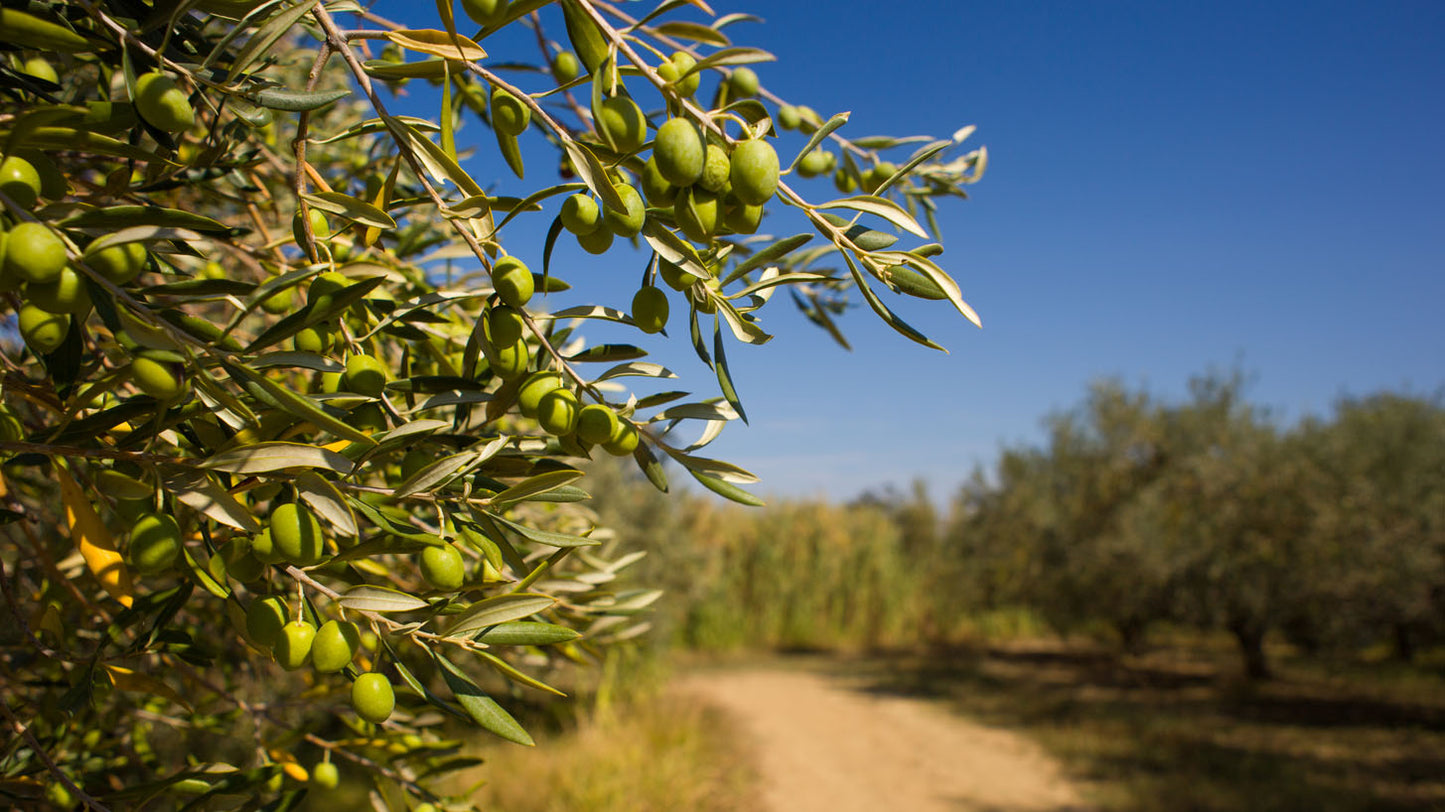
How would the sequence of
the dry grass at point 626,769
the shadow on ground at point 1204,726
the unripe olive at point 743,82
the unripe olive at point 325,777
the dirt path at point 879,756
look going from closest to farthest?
the unripe olive at point 325,777 → the unripe olive at point 743,82 → the dry grass at point 626,769 → the shadow on ground at point 1204,726 → the dirt path at point 879,756

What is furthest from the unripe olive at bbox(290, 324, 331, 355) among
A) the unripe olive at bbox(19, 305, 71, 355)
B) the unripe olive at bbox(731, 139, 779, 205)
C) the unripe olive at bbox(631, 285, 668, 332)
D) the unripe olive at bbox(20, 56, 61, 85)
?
the unripe olive at bbox(20, 56, 61, 85)

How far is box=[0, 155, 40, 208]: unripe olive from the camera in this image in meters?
0.49

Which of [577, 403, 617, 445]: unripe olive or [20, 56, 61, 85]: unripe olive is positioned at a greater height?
[20, 56, 61, 85]: unripe olive

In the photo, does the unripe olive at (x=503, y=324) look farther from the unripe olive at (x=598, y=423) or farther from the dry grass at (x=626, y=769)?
the dry grass at (x=626, y=769)

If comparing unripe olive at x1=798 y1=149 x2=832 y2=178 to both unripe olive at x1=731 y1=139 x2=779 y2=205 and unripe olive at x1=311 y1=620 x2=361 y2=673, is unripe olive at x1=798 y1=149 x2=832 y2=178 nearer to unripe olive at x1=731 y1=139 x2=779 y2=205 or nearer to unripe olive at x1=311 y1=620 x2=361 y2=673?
unripe olive at x1=731 y1=139 x2=779 y2=205

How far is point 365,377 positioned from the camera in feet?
2.12

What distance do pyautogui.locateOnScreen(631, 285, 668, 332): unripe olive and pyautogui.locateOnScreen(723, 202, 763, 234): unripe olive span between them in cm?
9

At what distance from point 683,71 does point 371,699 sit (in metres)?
0.58

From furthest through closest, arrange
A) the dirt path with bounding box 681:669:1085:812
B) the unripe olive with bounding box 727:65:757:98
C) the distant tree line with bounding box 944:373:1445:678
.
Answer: the distant tree line with bounding box 944:373:1445:678, the dirt path with bounding box 681:669:1085:812, the unripe olive with bounding box 727:65:757:98

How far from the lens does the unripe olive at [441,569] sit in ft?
1.96

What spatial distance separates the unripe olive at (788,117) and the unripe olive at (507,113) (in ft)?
2.05

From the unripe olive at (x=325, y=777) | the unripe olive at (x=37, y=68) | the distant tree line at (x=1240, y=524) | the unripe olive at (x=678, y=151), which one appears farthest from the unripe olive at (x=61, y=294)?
the distant tree line at (x=1240, y=524)

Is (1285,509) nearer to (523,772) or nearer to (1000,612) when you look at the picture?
(1000,612)

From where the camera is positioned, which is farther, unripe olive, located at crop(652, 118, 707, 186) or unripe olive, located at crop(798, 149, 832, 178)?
unripe olive, located at crop(798, 149, 832, 178)
